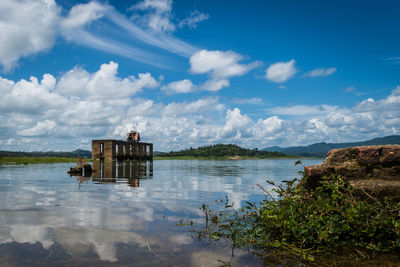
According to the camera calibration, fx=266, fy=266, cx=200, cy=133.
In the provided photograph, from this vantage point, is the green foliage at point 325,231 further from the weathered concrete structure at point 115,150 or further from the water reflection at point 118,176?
the weathered concrete structure at point 115,150

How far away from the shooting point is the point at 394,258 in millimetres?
5121

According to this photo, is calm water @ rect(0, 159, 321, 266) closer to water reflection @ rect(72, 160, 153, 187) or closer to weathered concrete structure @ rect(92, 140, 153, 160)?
water reflection @ rect(72, 160, 153, 187)

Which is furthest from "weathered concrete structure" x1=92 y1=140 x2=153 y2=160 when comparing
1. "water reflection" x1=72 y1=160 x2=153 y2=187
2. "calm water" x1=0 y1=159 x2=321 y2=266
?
"calm water" x1=0 y1=159 x2=321 y2=266

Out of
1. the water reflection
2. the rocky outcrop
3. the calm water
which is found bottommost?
the water reflection

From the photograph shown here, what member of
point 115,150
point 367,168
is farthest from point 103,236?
point 115,150

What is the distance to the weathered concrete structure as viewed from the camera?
77.2 meters

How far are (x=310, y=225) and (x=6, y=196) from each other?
1288cm

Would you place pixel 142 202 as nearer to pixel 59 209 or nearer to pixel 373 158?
pixel 59 209

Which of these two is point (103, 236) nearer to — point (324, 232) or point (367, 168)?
point (324, 232)

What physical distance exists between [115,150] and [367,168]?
7846 centimetres

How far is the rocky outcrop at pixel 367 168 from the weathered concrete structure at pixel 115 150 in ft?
247

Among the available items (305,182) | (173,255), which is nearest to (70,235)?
(173,255)

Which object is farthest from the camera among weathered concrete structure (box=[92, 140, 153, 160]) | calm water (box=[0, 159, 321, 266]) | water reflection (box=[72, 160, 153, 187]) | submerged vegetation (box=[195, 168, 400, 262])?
weathered concrete structure (box=[92, 140, 153, 160])

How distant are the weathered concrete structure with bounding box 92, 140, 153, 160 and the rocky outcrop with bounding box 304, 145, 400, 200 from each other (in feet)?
247
